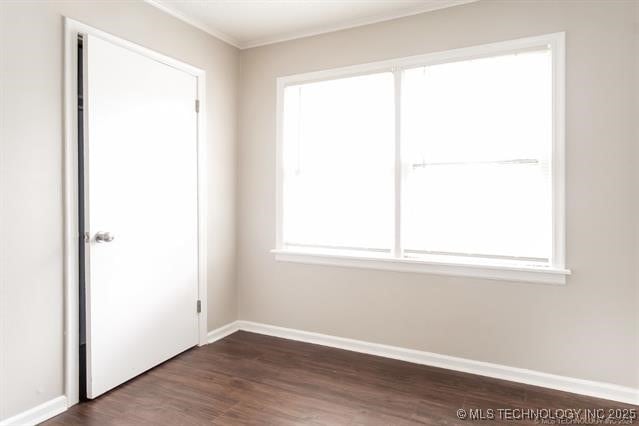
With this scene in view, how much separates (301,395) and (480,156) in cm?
196

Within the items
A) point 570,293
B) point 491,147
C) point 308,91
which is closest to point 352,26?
point 308,91

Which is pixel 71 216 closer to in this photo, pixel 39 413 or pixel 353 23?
pixel 39 413

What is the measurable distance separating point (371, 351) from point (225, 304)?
1343mm

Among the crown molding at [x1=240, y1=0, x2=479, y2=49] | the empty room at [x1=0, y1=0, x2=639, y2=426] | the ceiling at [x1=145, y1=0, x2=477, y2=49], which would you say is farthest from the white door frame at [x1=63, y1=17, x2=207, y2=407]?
the crown molding at [x1=240, y1=0, x2=479, y2=49]

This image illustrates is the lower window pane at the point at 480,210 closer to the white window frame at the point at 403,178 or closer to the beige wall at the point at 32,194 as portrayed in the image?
the white window frame at the point at 403,178

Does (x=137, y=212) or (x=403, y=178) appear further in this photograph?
(x=403, y=178)

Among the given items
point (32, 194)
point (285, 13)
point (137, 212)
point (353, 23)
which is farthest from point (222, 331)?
point (353, 23)

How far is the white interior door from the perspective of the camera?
7.92 feet

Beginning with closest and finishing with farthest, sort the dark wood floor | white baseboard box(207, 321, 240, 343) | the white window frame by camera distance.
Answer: the dark wood floor < the white window frame < white baseboard box(207, 321, 240, 343)

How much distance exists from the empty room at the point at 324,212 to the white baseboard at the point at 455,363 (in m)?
0.01

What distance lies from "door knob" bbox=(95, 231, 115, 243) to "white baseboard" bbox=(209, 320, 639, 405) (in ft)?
4.42

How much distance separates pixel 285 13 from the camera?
3.04 meters

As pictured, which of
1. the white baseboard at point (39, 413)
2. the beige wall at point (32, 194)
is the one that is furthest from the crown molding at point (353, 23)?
the white baseboard at point (39, 413)

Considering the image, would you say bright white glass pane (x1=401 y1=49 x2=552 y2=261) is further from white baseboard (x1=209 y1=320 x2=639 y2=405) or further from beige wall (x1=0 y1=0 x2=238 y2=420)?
beige wall (x1=0 y1=0 x2=238 y2=420)
